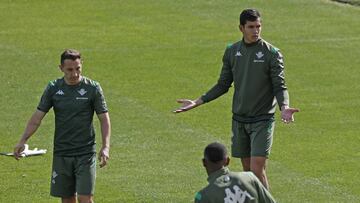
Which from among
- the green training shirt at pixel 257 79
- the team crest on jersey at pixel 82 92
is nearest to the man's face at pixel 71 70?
the team crest on jersey at pixel 82 92

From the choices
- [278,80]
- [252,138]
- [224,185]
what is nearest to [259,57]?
[278,80]

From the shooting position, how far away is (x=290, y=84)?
24.1m

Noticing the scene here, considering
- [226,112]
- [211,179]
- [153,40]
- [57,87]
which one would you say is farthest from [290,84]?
[211,179]

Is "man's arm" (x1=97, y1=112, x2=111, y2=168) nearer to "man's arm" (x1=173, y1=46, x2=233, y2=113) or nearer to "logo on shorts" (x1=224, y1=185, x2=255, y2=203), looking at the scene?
"man's arm" (x1=173, y1=46, x2=233, y2=113)

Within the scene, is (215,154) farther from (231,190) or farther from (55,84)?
(55,84)

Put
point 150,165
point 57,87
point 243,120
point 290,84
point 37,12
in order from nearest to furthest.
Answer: point 57,87 < point 243,120 < point 150,165 < point 290,84 < point 37,12

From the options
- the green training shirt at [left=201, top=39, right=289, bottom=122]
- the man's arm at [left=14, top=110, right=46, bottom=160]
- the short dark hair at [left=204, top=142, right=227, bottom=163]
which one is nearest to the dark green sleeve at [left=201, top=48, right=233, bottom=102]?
the green training shirt at [left=201, top=39, right=289, bottom=122]

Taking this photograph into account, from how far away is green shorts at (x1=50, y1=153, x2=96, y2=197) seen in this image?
14.2 metres

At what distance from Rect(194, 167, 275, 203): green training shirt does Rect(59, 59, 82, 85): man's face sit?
3.79 metres

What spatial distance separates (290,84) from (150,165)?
6297 mm

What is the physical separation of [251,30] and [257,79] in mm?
626

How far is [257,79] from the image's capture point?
598 inches

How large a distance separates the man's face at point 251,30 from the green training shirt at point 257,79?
0.09 m

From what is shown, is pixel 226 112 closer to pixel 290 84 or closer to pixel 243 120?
pixel 290 84
